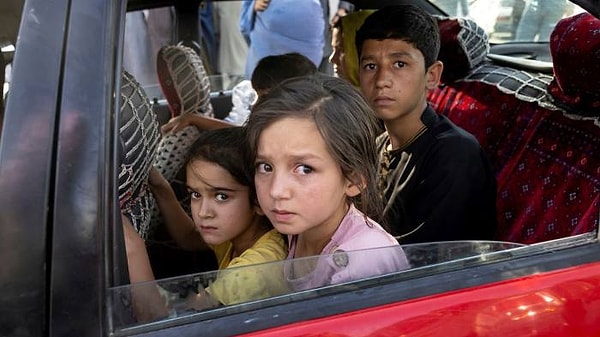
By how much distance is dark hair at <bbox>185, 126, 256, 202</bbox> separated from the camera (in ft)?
5.80

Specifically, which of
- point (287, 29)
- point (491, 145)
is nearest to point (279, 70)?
point (491, 145)

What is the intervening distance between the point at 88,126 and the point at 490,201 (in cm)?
128

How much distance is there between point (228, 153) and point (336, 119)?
0.36m

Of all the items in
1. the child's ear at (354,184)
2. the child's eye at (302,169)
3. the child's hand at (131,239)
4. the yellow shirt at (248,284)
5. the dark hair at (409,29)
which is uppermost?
the dark hair at (409,29)

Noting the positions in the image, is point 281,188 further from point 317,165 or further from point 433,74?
point 433,74

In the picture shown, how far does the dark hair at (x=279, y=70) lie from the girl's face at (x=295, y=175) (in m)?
1.13

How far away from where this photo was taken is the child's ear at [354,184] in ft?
5.16

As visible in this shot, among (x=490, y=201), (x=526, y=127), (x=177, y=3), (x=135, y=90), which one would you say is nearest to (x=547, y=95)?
(x=526, y=127)

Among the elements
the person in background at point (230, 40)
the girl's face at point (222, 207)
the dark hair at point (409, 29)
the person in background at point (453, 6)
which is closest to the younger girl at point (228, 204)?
the girl's face at point (222, 207)

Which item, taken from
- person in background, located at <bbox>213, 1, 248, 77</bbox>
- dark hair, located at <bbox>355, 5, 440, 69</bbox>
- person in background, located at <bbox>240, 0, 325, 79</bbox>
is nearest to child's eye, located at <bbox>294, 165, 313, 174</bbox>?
dark hair, located at <bbox>355, 5, 440, 69</bbox>

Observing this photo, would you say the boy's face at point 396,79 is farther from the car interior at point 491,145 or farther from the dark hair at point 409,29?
the car interior at point 491,145

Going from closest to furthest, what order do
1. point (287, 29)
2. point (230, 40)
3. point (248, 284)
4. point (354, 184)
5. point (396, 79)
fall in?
point (248, 284), point (354, 184), point (396, 79), point (287, 29), point (230, 40)

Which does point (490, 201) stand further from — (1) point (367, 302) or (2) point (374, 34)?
(1) point (367, 302)

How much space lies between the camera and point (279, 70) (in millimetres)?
2775
